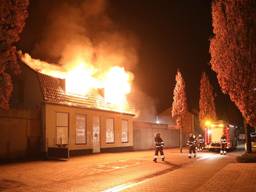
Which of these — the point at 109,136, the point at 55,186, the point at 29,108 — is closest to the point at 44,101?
the point at 29,108

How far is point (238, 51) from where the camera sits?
71.1 feet

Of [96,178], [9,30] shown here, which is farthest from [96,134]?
[9,30]

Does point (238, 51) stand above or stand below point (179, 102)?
above

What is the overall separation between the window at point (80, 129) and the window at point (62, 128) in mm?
1389

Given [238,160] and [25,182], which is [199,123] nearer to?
[238,160]

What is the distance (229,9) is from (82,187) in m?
13.6

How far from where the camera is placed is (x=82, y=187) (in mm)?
13172

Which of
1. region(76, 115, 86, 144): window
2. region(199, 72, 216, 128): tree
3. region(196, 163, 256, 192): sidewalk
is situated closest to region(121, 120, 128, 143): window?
region(76, 115, 86, 144): window

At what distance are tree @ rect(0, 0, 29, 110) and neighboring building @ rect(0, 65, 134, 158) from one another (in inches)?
339

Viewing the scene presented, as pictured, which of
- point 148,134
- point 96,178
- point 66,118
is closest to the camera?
point 96,178

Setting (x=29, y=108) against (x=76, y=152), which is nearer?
(x=29, y=108)

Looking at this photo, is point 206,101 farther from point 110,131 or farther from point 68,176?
point 68,176

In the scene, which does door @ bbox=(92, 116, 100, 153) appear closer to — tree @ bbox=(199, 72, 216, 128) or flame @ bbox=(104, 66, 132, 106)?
flame @ bbox=(104, 66, 132, 106)

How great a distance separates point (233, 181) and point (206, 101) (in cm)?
4279
